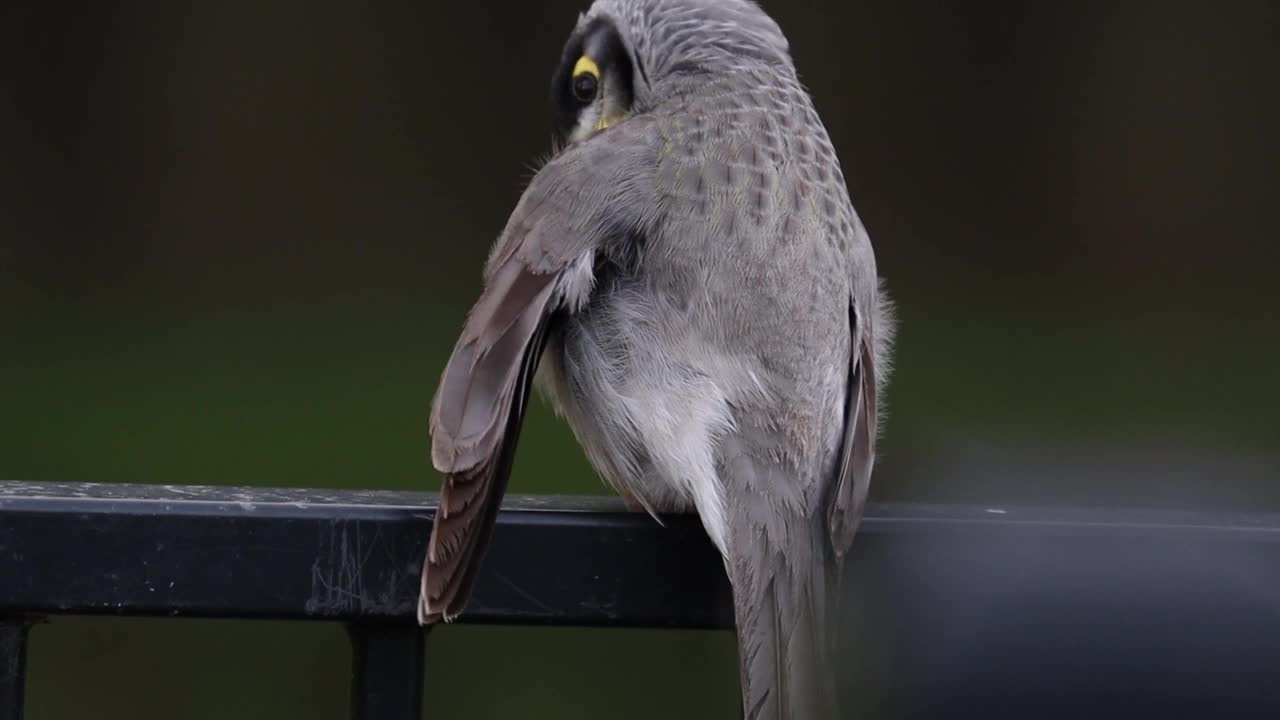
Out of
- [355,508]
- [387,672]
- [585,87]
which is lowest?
[387,672]

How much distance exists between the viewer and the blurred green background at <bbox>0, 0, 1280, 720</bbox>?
3.44 m

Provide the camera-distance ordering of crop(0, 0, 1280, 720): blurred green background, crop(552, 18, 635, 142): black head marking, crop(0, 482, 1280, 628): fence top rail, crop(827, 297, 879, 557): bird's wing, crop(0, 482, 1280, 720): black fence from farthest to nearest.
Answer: crop(0, 0, 1280, 720): blurred green background
crop(552, 18, 635, 142): black head marking
crop(827, 297, 879, 557): bird's wing
crop(0, 482, 1280, 628): fence top rail
crop(0, 482, 1280, 720): black fence

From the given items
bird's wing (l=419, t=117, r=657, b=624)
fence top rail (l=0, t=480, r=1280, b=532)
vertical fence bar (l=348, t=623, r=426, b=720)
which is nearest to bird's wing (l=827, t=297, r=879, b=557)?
fence top rail (l=0, t=480, r=1280, b=532)

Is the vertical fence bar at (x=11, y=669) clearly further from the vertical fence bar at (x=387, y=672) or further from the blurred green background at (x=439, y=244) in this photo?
the blurred green background at (x=439, y=244)

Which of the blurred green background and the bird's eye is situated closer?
the bird's eye

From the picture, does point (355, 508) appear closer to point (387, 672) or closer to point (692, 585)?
point (387, 672)

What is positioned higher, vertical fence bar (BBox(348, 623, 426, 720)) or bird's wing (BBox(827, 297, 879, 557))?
bird's wing (BBox(827, 297, 879, 557))

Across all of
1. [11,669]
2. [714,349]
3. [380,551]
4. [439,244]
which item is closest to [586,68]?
[714,349]

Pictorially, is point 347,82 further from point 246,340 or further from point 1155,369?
point 1155,369

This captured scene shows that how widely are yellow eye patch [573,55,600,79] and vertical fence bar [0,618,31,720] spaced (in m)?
1.24

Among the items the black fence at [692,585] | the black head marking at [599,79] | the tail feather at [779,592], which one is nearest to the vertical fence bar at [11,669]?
the black fence at [692,585]

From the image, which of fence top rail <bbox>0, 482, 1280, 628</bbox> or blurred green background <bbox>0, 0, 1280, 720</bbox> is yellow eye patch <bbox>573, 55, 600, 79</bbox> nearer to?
fence top rail <bbox>0, 482, 1280, 628</bbox>

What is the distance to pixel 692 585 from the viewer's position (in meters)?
1.39

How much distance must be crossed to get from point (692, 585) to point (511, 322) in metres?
0.30
